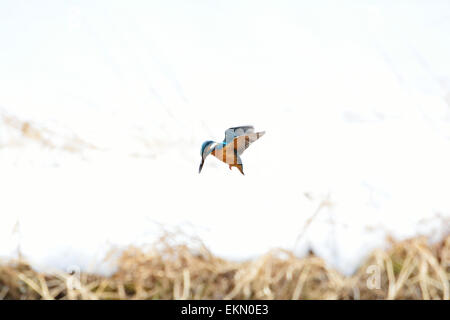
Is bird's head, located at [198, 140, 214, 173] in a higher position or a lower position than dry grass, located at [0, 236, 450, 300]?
higher

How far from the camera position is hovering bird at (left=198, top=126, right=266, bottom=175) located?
4.69ft

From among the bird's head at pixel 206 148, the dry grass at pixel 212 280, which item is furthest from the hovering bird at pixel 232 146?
the dry grass at pixel 212 280

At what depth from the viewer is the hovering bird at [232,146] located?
1.43 metres

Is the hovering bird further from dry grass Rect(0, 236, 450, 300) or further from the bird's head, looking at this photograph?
dry grass Rect(0, 236, 450, 300)

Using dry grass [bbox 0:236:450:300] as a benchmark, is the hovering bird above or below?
above

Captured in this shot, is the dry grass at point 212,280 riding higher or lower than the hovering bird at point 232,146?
lower

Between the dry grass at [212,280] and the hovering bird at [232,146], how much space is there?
0.89ft

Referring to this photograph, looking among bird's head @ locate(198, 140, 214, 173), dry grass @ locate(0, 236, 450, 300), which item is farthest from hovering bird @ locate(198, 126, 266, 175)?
dry grass @ locate(0, 236, 450, 300)

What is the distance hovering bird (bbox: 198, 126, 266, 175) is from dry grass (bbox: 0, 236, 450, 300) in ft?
0.89

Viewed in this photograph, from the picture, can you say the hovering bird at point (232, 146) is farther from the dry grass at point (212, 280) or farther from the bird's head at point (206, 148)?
the dry grass at point (212, 280)
